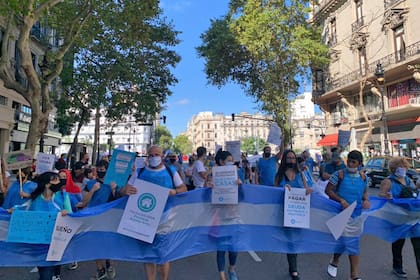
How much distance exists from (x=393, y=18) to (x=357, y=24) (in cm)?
447

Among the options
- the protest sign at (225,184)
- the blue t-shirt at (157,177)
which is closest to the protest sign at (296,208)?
the protest sign at (225,184)

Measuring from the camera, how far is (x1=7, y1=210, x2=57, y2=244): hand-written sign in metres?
3.88

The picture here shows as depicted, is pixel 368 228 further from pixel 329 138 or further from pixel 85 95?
pixel 329 138

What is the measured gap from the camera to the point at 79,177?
6.58 m

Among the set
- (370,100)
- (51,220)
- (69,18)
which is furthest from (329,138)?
(51,220)

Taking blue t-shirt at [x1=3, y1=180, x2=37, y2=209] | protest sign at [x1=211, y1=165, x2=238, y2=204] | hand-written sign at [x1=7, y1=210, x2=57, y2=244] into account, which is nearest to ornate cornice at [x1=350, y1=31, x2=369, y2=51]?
protest sign at [x1=211, y1=165, x2=238, y2=204]

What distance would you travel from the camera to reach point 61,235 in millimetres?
4016

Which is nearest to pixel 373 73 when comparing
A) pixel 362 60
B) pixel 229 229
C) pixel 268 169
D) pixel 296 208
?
pixel 362 60

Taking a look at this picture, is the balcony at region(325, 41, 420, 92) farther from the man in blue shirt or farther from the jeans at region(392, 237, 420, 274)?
the man in blue shirt

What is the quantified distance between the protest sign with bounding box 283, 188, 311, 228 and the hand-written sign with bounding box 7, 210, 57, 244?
9.86ft

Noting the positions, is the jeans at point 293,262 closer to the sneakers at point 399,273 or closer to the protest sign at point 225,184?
the protest sign at point 225,184

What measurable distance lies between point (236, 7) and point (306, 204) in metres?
24.2

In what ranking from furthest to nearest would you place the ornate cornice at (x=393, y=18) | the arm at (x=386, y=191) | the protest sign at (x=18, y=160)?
the ornate cornice at (x=393, y=18)
the protest sign at (x=18, y=160)
the arm at (x=386, y=191)

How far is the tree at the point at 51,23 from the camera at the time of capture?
405 inches
